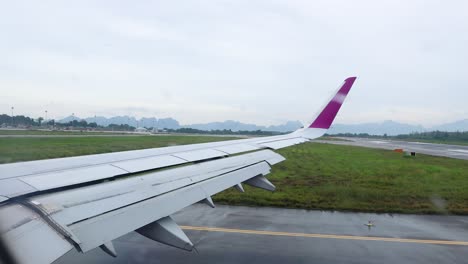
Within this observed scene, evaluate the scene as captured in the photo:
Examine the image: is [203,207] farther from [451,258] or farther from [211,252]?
[451,258]

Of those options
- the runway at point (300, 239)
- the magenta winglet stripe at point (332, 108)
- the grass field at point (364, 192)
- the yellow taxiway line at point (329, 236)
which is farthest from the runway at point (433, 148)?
the yellow taxiway line at point (329, 236)

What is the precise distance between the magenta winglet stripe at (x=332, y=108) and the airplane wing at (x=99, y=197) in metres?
3.41

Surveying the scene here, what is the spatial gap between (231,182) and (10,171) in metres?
2.14

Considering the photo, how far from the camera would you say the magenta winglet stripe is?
6.93m

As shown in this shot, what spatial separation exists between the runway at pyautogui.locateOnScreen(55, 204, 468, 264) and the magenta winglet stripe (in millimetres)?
2091

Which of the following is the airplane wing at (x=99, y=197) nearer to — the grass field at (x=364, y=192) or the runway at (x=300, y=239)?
the runway at (x=300, y=239)

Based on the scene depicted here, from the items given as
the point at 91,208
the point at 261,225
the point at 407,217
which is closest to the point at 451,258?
the point at 407,217

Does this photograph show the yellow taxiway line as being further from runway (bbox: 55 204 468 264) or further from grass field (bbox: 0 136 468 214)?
grass field (bbox: 0 136 468 214)

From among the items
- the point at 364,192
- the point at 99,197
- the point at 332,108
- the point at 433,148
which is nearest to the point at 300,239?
the point at 332,108

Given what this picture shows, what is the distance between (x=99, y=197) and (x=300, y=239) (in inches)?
160

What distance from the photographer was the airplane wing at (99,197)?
1856 millimetres

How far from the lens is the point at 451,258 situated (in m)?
5.02

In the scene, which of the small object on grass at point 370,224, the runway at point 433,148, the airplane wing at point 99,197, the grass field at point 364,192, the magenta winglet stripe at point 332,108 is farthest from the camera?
the runway at point 433,148

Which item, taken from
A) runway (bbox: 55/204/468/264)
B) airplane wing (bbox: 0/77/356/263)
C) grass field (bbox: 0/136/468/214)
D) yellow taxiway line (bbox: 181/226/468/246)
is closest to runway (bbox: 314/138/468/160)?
grass field (bbox: 0/136/468/214)
